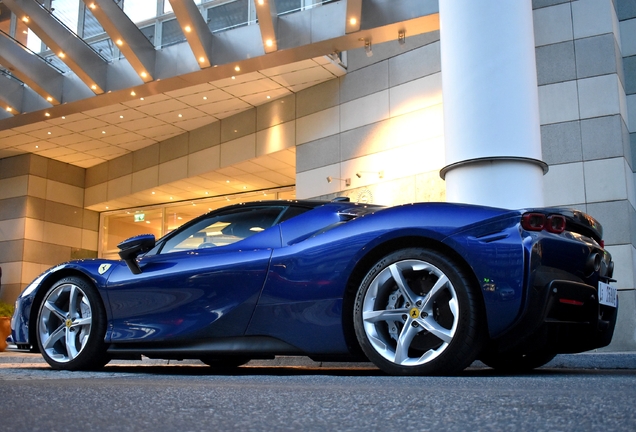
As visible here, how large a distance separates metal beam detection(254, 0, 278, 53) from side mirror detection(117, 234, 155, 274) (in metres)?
8.41

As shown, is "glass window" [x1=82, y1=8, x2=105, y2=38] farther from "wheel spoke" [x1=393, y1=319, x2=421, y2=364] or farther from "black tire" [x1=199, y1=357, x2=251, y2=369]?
"wheel spoke" [x1=393, y1=319, x2=421, y2=364]

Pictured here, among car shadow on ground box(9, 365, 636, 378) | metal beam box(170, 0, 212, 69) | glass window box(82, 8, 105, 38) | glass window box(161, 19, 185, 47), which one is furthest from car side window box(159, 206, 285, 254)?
A: glass window box(82, 8, 105, 38)

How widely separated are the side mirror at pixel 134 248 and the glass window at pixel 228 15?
993 centimetres

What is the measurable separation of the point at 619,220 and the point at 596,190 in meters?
0.63

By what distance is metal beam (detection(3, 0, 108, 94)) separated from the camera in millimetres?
13144

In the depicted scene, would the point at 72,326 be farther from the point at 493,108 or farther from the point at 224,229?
the point at 493,108

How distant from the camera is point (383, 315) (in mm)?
3383

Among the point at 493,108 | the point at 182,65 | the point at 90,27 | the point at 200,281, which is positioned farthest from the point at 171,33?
the point at 200,281

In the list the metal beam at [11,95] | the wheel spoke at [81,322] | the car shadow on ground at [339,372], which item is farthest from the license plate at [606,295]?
the metal beam at [11,95]

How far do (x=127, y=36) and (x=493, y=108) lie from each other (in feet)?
31.5

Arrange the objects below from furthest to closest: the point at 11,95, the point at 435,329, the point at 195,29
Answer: the point at 11,95 → the point at 195,29 → the point at 435,329

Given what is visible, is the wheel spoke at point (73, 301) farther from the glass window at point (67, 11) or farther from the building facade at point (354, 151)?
the glass window at point (67, 11)

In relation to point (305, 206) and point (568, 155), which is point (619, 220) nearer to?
point (568, 155)

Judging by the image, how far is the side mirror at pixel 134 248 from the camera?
4453 mm
